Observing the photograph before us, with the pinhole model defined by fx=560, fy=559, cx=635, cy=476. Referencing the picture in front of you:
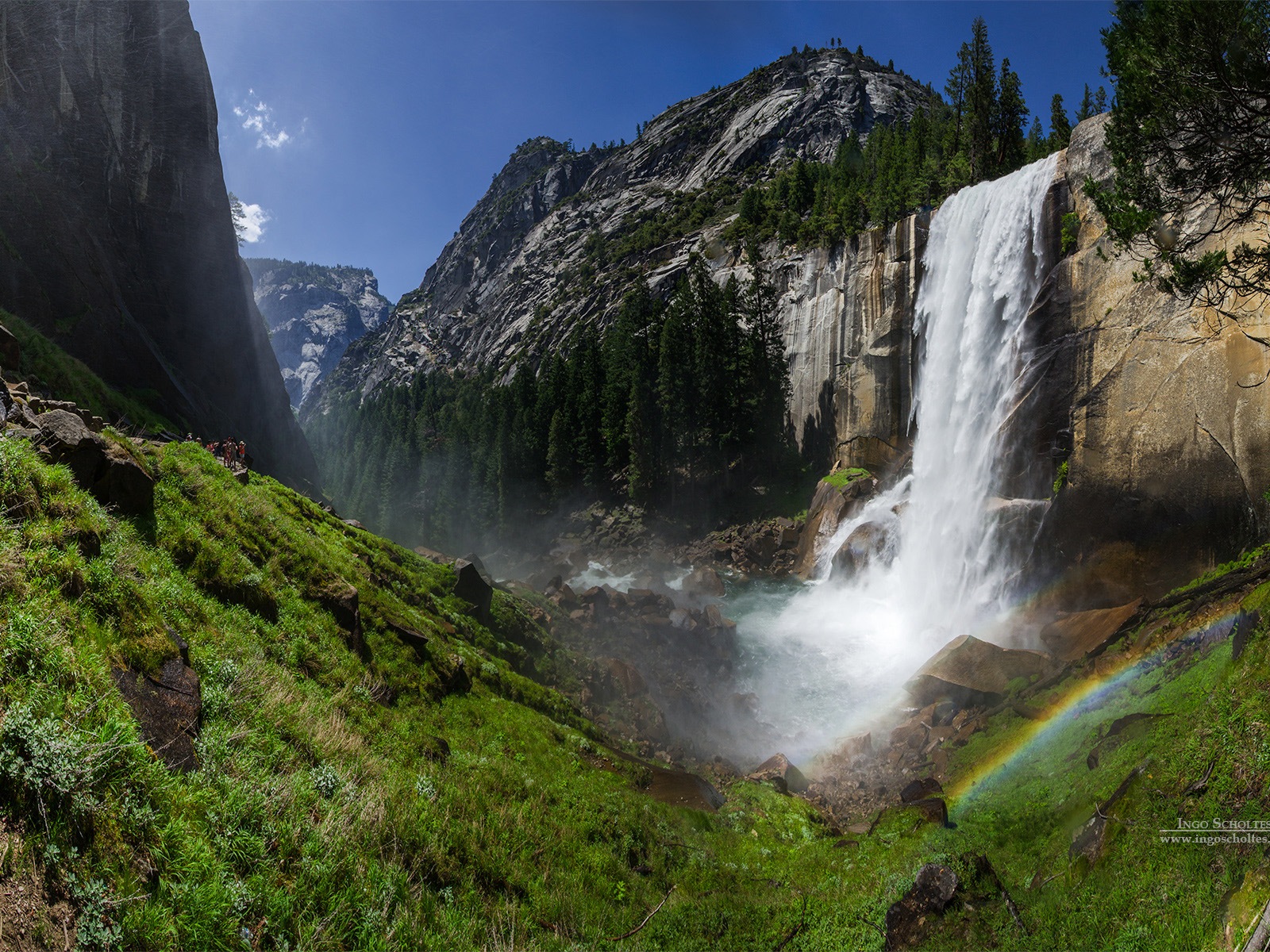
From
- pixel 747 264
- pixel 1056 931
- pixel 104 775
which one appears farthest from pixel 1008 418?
pixel 747 264

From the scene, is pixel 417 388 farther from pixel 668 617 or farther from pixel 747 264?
pixel 668 617

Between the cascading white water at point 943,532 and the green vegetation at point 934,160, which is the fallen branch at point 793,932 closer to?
the cascading white water at point 943,532

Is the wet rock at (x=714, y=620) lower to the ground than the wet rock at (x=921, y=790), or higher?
lower

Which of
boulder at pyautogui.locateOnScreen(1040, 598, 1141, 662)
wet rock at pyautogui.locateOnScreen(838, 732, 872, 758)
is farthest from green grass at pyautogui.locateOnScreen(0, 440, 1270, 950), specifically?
wet rock at pyautogui.locateOnScreen(838, 732, 872, 758)

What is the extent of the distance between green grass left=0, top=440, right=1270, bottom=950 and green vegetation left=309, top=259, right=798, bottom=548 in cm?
3973

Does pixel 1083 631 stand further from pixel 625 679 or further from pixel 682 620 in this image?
pixel 682 620

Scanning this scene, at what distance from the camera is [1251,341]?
14.8 meters

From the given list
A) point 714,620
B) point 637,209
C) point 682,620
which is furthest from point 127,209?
point 637,209

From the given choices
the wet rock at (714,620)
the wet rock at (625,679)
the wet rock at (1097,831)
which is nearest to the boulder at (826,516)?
the wet rock at (714,620)

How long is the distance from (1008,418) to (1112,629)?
11.2 meters

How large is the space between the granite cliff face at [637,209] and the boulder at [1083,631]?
61158 mm

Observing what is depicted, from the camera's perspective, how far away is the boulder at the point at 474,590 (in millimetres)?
19672

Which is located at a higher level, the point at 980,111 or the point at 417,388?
the point at 980,111

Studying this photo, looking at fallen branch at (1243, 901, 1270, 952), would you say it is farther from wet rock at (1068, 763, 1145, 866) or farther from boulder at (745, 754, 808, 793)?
boulder at (745, 754, 808, 793)
